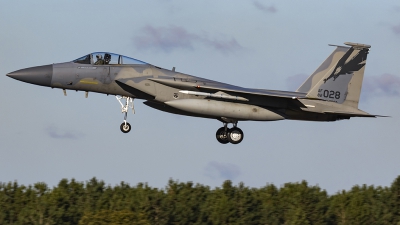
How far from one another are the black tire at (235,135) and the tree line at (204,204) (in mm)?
14113

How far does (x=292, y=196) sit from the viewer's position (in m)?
43.0

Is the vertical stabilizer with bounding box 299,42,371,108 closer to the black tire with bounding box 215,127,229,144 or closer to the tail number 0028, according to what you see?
the tail number 0028

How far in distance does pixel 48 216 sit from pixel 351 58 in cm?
1985

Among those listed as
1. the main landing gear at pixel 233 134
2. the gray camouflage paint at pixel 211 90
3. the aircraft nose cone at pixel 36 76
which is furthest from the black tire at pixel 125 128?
the main landing gear at pixel 233 134

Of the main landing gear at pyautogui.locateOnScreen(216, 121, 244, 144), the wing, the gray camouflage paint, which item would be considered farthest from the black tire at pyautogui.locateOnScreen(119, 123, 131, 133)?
the main landing gear at pyautogui.locateOnScreen(216, 121, 244, 144)

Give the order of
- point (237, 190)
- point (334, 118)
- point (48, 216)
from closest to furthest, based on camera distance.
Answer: point (334, 118)
point (48, 216)
point (237, 190)

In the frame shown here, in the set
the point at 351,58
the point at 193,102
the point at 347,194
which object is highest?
the point at 351,58

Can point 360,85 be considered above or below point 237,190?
above

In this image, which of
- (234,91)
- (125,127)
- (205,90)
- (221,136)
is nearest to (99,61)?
(125,127)

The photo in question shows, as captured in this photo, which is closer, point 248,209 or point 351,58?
point 351,58

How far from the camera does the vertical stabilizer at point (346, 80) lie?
2359 centimetres

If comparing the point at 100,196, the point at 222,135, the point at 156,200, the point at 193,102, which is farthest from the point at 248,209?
the point at 193,102

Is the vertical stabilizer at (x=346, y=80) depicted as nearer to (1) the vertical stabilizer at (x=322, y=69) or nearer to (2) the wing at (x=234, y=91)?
(1) the vertical stabilizer at (x=322, y=69)

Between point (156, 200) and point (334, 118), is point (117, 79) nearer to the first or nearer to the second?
point (334, 118)
